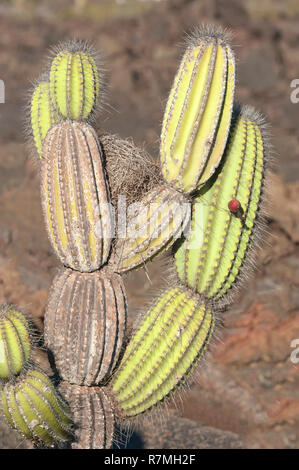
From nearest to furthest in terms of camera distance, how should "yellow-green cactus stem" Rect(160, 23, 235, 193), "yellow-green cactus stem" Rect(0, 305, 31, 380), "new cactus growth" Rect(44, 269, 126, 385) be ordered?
"yellow-green cactus stem" Rect(0, 305, 31, 380) < "yellow-green cactus stem" Rect(160, 23, 235, 193) < "new cactus growth" Rect(44, 269, 126, 385)

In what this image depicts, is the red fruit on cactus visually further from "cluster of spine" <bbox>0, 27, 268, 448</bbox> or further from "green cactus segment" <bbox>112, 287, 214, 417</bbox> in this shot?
"green cactus segment" <bbox>112, 287, 214, 417</bbox>

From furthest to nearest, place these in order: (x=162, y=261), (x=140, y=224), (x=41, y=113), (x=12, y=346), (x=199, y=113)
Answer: (x=162, y=261) < (x=41, y=113) < (x=140, y=224) < (x=199, y=113) < (x=12, y=346)

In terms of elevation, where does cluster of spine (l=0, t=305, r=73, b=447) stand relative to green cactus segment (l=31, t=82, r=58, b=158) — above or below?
below

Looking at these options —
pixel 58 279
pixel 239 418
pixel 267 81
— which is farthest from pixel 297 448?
pixel 267 81

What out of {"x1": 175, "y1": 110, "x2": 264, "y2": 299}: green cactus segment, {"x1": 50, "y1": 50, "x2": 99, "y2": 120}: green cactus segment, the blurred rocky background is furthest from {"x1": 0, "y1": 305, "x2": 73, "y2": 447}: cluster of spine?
{"x1": 50, "y1": 50, "x2": 99, "y2": 120}: green cactus segment

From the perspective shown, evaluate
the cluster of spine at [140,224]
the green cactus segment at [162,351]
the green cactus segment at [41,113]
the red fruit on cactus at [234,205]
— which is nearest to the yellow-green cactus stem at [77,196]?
the cluster of spine at [140,224]

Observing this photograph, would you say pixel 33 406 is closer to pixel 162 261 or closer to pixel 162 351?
pixel 162 351

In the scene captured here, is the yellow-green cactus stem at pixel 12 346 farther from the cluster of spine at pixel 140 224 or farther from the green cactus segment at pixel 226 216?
the green cactus segment at pixel 226 216

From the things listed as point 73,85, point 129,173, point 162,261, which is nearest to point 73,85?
point 73,85
